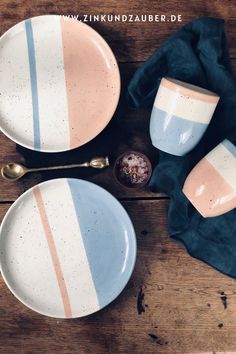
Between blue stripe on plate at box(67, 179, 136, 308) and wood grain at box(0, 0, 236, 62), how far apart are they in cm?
26

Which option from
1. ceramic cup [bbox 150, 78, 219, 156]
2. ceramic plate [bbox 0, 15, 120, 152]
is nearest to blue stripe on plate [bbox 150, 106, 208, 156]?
ceramic cup [bbox 150, 78, 219, 156]

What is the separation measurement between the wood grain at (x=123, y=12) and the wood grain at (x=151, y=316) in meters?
0.27

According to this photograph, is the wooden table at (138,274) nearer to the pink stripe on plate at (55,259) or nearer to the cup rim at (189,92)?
the pink stripe on plate at (55,259)

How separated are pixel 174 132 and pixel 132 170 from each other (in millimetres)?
134

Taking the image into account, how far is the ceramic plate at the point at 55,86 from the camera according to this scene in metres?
0.78

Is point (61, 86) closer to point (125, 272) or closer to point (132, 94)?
point (132, 94)

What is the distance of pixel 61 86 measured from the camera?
0.79 meters

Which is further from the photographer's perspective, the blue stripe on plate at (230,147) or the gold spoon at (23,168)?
the gold spoon at (23,168)

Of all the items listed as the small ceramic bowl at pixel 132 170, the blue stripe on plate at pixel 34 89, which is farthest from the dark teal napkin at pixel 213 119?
the blue stripe on plate at pixel 34 89

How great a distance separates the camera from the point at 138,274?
0.81 m

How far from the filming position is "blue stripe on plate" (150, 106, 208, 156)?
67 cm

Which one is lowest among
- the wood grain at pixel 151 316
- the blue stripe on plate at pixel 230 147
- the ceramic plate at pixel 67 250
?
the wood grain at pixel 151 316

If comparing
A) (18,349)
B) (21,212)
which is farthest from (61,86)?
(18,349)

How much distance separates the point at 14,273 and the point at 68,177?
0.19 m
